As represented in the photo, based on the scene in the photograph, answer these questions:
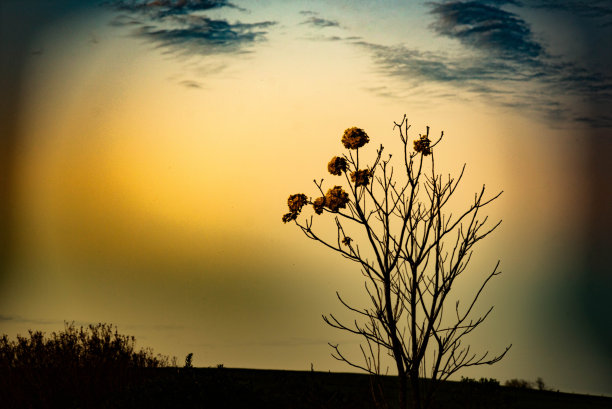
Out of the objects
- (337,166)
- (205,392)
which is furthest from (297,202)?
(205,392)

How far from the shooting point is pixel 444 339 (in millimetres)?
5035

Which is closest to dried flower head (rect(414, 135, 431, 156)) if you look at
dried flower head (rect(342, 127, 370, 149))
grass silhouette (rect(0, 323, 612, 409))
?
dried flower head (rect(342, 127, 370, 149))

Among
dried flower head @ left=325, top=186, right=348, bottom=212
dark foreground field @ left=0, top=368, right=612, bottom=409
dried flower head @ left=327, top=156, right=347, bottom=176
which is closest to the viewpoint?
dried flower head @ left=325, top=186, right=348, bottom=212

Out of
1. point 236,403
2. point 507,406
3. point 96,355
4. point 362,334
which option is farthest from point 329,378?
point 362,334

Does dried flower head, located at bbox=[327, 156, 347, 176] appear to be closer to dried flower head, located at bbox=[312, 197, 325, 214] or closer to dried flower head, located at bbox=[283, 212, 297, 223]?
dried flower head, located at bbox=[312, 197, 325, 214]

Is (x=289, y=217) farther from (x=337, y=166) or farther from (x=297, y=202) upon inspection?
(x=337, y=166)

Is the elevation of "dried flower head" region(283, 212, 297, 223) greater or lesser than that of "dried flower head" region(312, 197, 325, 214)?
lesser

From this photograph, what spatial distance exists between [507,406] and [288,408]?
469 centimetres

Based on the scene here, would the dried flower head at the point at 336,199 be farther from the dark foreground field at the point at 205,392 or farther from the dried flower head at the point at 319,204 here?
the dark foreground field at the point at 205,392

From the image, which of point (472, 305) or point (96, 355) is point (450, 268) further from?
point (96, 355)

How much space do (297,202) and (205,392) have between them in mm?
3217

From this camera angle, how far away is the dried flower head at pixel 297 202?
5301mm

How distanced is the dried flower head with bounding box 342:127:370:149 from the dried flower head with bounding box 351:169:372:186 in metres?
0.22

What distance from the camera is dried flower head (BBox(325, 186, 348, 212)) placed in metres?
5.16
